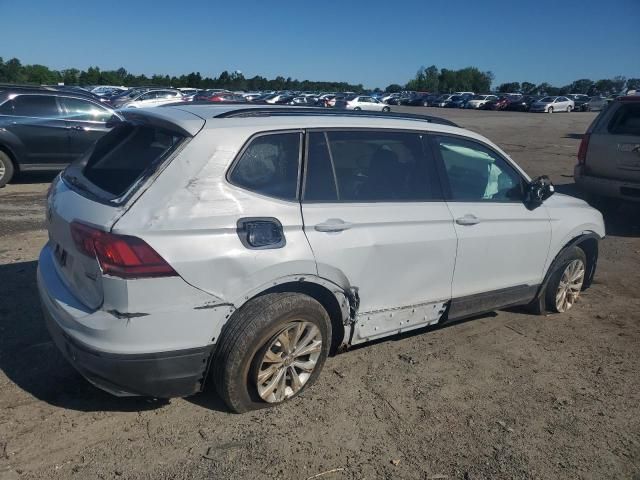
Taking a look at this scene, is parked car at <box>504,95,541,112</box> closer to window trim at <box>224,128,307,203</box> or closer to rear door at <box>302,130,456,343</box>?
rear door at <box>302,130,456,343</box>

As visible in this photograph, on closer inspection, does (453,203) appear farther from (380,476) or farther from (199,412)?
(199,412)

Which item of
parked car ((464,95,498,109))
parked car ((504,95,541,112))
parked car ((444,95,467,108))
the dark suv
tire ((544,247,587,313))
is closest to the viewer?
tire ((544,247,587,313))

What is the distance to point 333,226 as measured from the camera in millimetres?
3309

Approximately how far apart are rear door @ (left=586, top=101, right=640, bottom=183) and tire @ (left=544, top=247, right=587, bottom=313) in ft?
11.5

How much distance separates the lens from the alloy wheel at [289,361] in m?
3.22

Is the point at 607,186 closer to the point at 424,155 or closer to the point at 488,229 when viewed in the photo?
the point at 488,229

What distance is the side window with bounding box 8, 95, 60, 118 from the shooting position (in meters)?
9.72

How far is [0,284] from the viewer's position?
504 centimetres

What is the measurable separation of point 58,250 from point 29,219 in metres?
4.91

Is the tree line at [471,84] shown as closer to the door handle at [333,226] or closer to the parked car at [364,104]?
the parked car at [364,104]

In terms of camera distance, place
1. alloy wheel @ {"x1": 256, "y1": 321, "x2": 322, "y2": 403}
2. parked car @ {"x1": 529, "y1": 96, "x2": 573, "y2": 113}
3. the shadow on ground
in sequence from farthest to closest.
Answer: parked car @ {"x1": 529, "y1": 96, "x2": 573, "y2": 113} < the shadow on ground < alloy wheel @ {"x1": 256, "y1": 321, "x2": 322, "y2": 403}

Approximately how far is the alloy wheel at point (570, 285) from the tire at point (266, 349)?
2621mm

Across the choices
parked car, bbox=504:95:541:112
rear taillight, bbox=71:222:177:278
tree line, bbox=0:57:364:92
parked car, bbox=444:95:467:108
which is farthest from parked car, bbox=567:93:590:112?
rear taillight, bbox=71:222:177:278

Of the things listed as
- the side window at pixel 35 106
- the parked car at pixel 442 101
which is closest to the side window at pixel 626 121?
the side window at pixel 35 106
